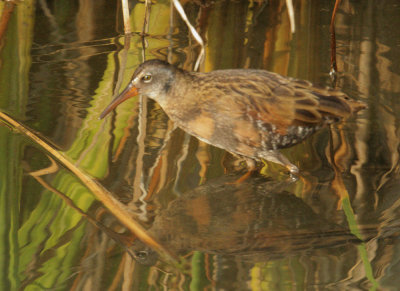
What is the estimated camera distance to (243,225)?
293 centimetres

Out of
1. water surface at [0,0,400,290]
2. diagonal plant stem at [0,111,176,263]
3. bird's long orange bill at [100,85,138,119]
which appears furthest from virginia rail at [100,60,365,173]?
diagonal plant stem at [0,111,176,263]

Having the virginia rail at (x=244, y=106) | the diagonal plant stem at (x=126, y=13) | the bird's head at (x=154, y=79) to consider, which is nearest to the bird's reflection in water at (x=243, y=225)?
the virginia rail at (x=244, y=106)

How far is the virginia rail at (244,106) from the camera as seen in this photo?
10.8ft

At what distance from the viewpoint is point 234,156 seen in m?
3.61

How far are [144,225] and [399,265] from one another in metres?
0.98

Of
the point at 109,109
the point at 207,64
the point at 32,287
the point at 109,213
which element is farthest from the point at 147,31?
the point at 32,287

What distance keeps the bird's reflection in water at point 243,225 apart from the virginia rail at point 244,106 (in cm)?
19

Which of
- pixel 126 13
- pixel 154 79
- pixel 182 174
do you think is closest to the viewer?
pixel 182 174

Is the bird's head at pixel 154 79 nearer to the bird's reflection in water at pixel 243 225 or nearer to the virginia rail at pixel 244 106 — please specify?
the virginia rail at pixel 244 106

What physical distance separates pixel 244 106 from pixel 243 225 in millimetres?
618

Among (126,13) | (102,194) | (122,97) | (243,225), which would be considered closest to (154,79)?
(122,97)

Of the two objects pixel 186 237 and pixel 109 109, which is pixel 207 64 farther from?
pixel 186 237

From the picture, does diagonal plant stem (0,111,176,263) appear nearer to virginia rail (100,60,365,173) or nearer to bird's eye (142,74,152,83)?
virginia rail (100,60,365,173)

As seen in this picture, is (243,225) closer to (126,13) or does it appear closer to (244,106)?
(244,106)
